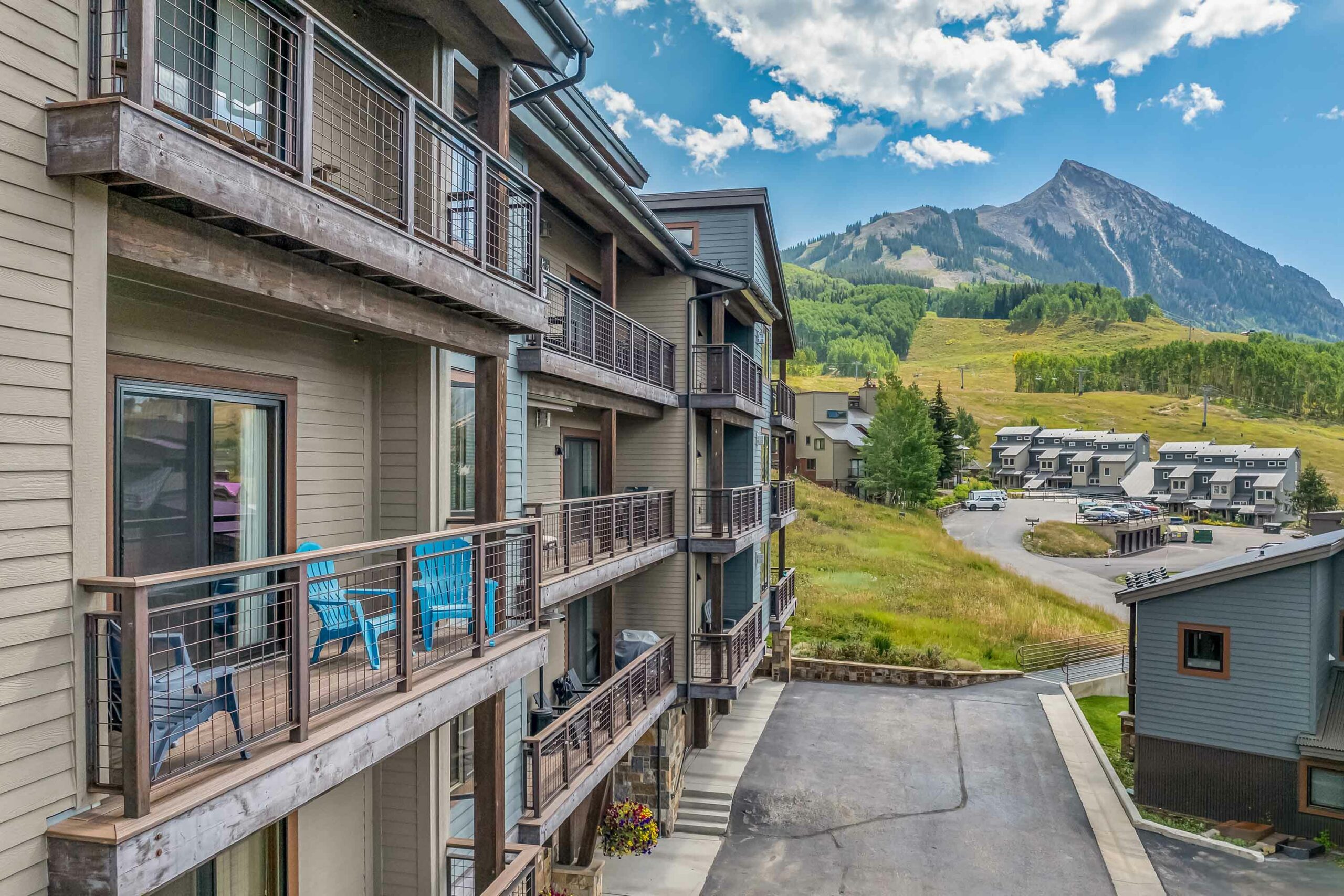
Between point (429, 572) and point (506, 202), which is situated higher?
point (506, 202)

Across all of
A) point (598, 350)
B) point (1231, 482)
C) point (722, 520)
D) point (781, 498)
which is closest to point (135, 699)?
point (598, 350)

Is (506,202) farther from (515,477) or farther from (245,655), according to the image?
(245,655)

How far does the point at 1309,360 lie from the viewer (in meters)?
133

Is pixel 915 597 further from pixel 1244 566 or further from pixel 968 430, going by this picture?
pixel 968 430

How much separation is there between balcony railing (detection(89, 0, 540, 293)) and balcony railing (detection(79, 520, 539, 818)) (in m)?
1.91

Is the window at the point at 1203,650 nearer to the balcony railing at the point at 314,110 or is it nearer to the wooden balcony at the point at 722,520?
the wooden balcony at the point at 722,520

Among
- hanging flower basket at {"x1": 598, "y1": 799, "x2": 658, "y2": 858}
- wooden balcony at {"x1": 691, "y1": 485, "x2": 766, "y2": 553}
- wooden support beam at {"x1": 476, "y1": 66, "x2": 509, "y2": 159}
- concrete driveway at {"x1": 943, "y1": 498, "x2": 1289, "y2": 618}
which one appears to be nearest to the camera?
wooden support beam at {"x1": 476, "y1": 66, "x2": 509, "y2": 159}

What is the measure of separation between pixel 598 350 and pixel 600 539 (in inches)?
110

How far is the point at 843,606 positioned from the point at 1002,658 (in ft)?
20.1

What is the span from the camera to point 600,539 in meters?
11.4

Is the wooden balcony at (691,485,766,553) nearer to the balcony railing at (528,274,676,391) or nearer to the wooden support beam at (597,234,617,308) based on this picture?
the balcony railing at (528,274,676,391)

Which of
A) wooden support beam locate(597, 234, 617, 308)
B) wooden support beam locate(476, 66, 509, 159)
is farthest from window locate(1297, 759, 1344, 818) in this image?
wooden support beam locate(476, 66, 509, 159)

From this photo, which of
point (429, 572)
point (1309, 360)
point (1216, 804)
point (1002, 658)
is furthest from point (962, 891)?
point (1309, 360)

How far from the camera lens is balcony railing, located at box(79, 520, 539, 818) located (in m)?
2.94
